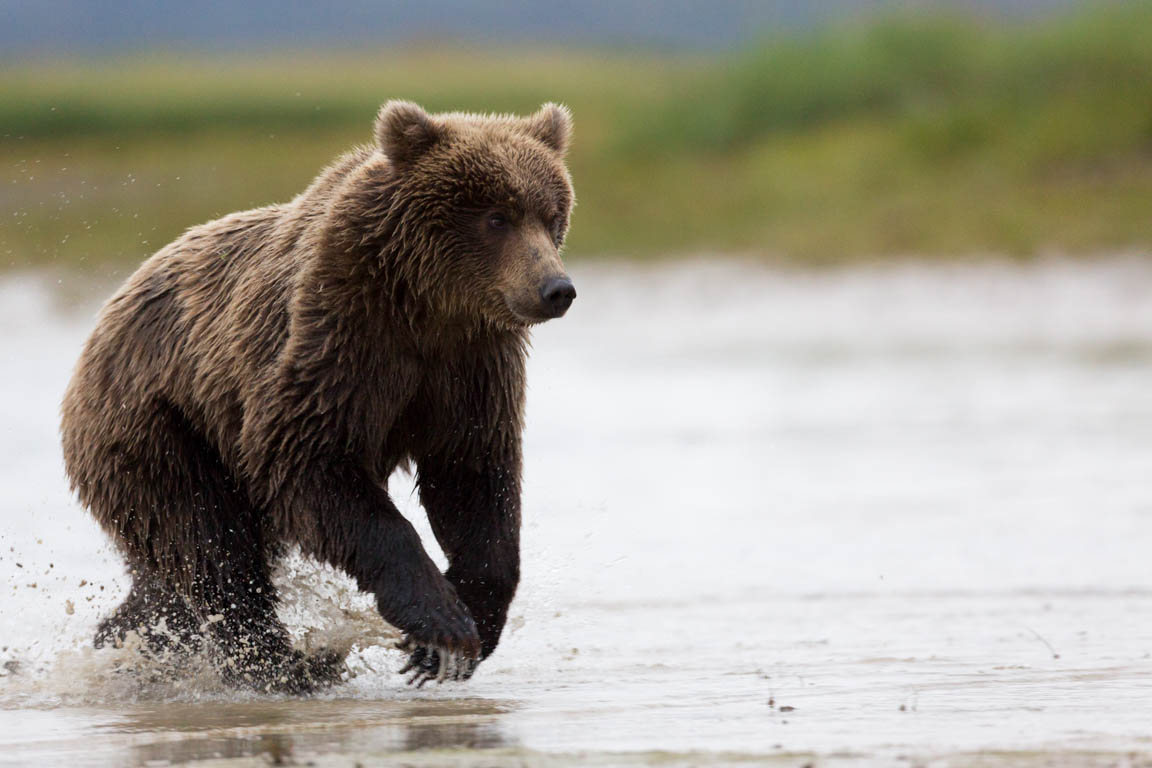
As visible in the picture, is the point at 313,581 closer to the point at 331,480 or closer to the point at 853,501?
the point at 331,480

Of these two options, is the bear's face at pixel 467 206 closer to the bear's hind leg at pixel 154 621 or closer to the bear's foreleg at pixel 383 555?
the bear's foreleg at pixel 383 555

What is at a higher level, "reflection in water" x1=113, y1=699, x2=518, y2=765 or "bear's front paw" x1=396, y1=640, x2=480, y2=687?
"bear's front paw" x1=396, y1=640, x2=480, y2=687

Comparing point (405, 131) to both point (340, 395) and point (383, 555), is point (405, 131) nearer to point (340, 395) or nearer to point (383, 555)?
point (340, 395)

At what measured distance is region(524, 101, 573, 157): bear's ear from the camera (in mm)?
5457

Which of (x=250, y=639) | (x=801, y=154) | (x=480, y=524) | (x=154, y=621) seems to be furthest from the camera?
(x=801, y=154)

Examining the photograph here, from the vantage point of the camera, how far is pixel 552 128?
18.0ft

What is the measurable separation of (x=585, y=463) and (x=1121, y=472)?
2.84 meters

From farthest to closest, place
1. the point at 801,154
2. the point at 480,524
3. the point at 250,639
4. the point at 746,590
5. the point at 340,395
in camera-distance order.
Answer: the point at 801,154 < the point at 746,590 < the point at 250,639 < the point at 480,524 < the point at 340,395

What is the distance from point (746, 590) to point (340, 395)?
2271 millimetres

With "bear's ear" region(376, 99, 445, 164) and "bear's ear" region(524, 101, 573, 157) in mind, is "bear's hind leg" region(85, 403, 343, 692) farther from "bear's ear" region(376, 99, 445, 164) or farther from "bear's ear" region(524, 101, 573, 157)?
"bear's ear" region(524, 101, 573, 157)

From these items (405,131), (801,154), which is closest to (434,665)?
(405,131)

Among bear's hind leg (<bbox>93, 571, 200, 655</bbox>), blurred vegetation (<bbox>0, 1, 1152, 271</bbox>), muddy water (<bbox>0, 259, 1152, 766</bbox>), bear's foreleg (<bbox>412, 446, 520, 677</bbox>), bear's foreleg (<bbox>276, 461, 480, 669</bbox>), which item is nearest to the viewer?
muddy water (<bbox>0, 259, 1152, 766</bbox>)

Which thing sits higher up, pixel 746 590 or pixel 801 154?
pixel 801 154

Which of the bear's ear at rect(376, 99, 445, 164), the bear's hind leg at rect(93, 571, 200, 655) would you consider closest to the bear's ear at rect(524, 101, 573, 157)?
the bear's ear at rect(376, 99, 445, 164)
